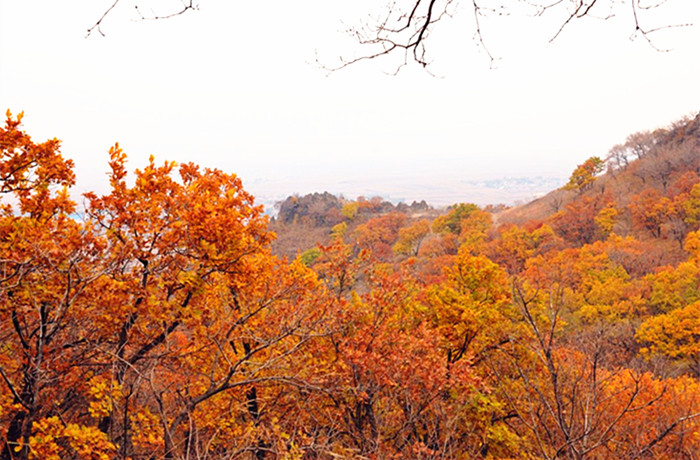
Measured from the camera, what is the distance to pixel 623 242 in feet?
130

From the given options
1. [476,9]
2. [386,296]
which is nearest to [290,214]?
[386,296]

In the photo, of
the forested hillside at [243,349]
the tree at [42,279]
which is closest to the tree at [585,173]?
the forested hillside at [243,349]

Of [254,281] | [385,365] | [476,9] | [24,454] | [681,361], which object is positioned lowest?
[681,361]

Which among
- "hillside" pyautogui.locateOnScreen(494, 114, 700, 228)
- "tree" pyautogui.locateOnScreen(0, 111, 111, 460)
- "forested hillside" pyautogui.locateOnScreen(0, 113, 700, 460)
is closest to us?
"forested hillside" pyautogui.locateOnScreen(0, 113, 700, 460)

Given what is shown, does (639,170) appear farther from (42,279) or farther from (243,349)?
(42,279)

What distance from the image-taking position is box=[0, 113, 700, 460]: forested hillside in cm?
552

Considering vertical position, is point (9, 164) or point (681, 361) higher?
point (9, 164)

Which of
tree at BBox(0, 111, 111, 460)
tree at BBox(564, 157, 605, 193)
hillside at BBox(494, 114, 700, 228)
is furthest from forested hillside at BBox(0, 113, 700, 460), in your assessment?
tree at BBox(564, 157, 605, 193)

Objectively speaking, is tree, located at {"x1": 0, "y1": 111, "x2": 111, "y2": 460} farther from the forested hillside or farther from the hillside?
the hillside

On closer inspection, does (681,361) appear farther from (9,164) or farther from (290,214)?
(290,214)

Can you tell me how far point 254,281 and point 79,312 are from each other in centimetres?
342

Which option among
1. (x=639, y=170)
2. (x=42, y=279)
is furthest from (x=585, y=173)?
(x=42, y=279)

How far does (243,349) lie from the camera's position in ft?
33.9

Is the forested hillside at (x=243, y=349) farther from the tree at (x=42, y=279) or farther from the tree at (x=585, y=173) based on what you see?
the tree at (x=585, y=173)
